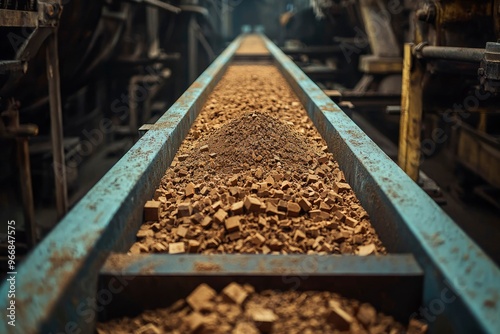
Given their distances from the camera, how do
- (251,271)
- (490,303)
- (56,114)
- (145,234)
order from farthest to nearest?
1. (56,114)
2. (145,234)
3. (251,271)
4. (490,303)

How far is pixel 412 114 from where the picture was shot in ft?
12.6

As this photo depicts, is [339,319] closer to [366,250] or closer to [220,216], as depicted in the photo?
[366,250]

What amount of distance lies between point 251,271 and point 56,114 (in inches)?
120

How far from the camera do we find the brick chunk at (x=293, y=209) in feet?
5.55

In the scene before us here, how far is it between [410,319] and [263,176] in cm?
92

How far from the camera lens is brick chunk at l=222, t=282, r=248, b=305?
3.79 ft

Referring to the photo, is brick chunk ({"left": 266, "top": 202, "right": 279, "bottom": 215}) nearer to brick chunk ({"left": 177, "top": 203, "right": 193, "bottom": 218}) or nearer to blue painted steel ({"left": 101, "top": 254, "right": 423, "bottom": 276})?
brick chunk ({"left": 177, "top": 203, "right": 193, "bottom": 218})

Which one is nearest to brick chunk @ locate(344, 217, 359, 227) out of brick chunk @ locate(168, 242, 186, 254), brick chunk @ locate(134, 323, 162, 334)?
brick chunk @ locate(168, 242, 186, 254)

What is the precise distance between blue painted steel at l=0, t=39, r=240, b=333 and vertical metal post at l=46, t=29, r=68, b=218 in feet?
7.00

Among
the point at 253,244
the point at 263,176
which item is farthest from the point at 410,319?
the point at 263,176

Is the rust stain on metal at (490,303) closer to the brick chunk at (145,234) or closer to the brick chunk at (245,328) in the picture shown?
the brick chunk at (245,328)

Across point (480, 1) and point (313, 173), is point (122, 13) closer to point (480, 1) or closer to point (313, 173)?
point (480, 1)

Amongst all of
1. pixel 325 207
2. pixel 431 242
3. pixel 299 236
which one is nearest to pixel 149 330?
pixel 299 236

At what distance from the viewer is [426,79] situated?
3.75m
